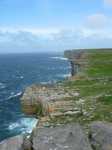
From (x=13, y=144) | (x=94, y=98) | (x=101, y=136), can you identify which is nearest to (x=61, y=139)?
(x=101, y=136)

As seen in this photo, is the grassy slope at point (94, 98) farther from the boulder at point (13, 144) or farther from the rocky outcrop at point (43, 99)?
the boulder at point (13, 144)

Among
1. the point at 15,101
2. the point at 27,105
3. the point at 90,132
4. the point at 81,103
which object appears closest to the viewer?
the point at 90,132

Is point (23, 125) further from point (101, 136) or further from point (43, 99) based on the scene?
point (101, 136)

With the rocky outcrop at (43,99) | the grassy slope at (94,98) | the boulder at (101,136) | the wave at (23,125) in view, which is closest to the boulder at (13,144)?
the boulder at (101,136)

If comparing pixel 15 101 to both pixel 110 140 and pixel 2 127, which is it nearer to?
pixel 2 127

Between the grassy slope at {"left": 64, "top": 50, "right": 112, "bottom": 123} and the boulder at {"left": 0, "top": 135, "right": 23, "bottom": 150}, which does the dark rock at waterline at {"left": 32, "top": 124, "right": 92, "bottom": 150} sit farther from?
the grassy slope at {"left": 64, "top": 50, "right": 112, "bottom": 123}

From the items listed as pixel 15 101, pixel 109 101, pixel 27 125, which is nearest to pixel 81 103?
pixel 109 101

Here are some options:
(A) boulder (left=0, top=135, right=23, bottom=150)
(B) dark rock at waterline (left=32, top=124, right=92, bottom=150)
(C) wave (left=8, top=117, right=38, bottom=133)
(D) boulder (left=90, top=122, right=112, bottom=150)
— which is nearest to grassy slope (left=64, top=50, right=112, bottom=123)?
(C) wave (left=8, top=117, right=38, bottom=133)
